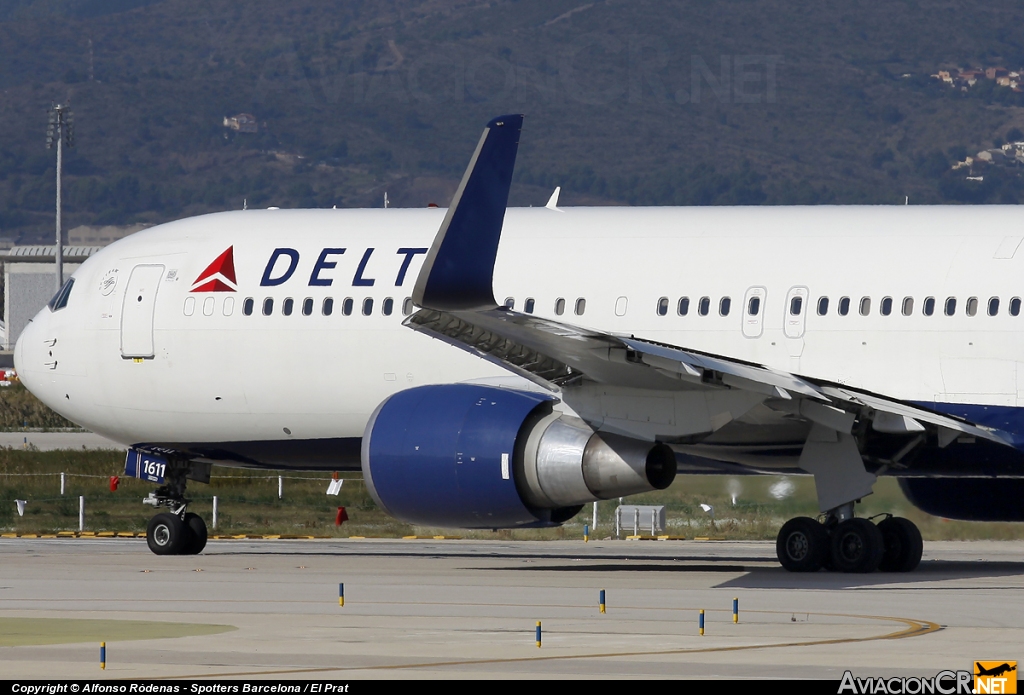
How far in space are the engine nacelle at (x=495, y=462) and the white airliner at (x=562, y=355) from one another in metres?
0.03

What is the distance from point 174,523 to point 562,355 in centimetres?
796

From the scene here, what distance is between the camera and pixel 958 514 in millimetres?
23656

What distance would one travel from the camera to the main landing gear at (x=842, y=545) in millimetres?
21406

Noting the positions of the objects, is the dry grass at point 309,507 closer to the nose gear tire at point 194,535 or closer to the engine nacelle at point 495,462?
the engine nacelle at point 495,462

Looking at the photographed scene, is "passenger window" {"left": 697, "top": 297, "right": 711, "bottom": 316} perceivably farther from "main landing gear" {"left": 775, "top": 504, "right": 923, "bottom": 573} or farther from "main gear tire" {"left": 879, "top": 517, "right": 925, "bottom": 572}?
"main gear tire" {"left": 879, "top": 517, "right": 925, "bottom": 572}

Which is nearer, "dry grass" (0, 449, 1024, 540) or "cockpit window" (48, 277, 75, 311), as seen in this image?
"cockpit window" (48, 277, 75, 311)

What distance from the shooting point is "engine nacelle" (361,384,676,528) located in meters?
20.4

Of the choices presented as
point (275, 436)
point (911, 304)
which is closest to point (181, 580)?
point (275, 436)

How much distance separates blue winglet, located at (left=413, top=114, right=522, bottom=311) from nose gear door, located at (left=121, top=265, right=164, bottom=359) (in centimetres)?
842

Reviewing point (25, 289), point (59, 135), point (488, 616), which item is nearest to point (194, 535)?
point (488, 616)

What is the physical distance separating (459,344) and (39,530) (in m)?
16.0

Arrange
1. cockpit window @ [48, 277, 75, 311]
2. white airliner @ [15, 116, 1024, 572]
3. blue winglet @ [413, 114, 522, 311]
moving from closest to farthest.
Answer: blue winglet @ [413, 114, 522, 311] → white airliner @ [15, 116, 1024, 572] → cockpit window @ [48, 277, 75, 311]

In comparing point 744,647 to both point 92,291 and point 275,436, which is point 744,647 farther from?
point 92,291

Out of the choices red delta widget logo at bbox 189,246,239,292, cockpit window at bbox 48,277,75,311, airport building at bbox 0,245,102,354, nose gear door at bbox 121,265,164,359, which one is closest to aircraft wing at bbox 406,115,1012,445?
red delta widget logo at bbox 189,246,239,292
